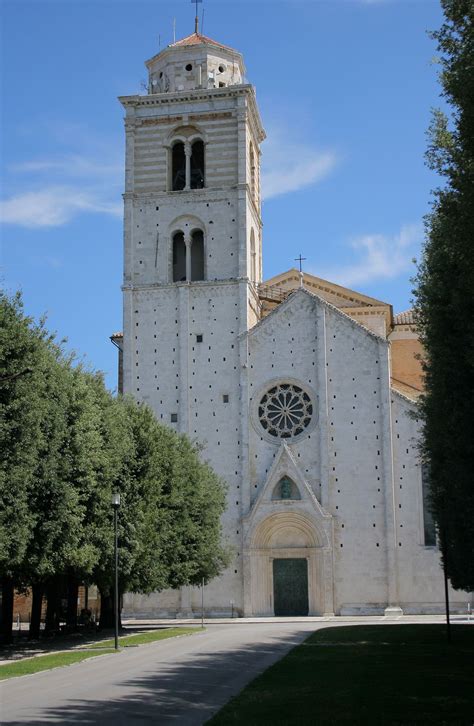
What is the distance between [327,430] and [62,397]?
80.1 ft

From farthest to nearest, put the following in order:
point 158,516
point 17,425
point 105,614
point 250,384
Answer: point 250,384 → point 105,614 → point 158,516 → point 17,425

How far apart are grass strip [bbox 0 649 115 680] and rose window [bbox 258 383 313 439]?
83.4ft

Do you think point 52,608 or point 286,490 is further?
point 286,490

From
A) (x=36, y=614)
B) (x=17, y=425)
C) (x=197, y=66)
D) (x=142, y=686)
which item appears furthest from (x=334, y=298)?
(x=142, y=686)

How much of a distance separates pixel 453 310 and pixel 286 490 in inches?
1191

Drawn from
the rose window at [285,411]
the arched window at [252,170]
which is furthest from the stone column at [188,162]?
the rose window at [285,411]

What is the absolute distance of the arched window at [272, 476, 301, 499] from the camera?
49.9 m

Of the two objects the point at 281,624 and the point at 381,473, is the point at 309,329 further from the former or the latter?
the point at 281,624

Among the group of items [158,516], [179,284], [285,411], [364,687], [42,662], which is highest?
[179,284]

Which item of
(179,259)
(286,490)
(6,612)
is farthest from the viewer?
(179,259)

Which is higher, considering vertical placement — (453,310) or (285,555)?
(453,310)

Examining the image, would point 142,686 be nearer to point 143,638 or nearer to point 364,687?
point 364,687

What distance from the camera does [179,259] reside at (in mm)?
55062

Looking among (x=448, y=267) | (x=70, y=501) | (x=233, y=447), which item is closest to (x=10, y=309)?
(x=70, y=501)
